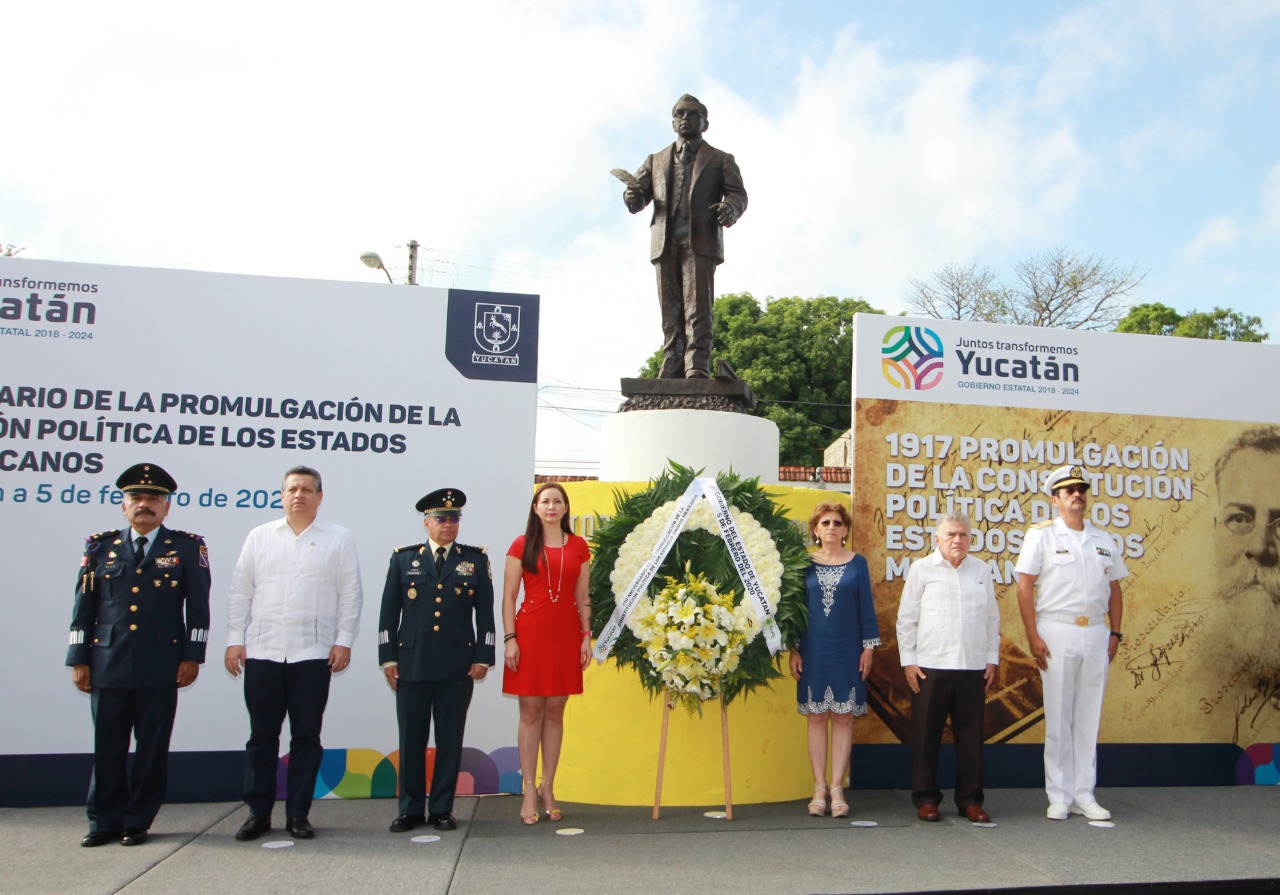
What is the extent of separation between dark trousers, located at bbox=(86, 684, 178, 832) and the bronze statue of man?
318 centimetres

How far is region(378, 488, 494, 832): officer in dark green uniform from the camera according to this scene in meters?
4.16

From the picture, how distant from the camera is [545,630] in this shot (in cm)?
429

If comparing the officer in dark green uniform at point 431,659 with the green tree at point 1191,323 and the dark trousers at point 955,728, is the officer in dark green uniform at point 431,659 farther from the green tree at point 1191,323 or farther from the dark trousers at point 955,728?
the green tree at point 1191,323

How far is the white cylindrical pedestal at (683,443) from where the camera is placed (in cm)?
533

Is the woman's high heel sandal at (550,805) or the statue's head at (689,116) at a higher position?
the statue's head at (689,116)

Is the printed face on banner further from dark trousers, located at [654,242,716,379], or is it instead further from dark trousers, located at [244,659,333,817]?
dark trousers, located at [244,659,333,817]

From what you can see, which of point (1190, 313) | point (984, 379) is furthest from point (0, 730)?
point (1190, 313)

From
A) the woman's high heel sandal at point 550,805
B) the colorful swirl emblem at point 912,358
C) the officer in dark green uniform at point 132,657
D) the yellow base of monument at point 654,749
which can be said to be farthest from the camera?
the colorful swirl emblem at point 912,358

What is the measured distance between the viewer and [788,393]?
77.1 ft

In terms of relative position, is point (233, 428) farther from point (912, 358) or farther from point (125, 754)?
point (912, 358)

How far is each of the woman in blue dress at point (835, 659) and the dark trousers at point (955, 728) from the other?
0.30 meters

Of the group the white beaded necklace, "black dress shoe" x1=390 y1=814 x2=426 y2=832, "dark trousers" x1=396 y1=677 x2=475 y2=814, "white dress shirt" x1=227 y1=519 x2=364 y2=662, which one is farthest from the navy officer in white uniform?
"white dress shirt" x1=227 y1=519 x2=364 y2=662

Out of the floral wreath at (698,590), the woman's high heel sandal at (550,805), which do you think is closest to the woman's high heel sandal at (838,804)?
the floral wreath at (698,590)

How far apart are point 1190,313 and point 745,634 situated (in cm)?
2322
